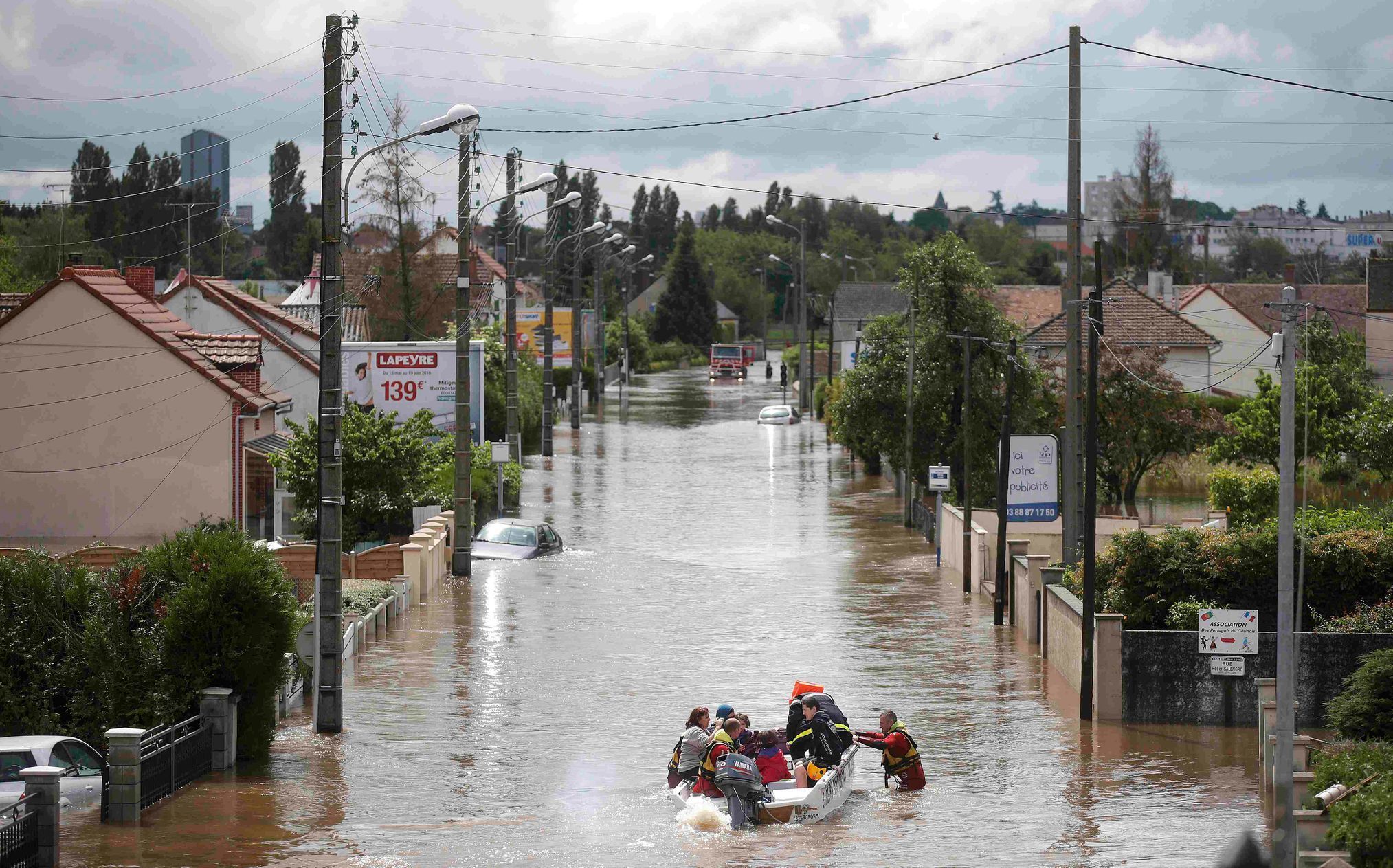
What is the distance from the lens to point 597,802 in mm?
17547

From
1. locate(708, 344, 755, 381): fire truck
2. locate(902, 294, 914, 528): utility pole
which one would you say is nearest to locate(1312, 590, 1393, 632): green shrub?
locate(902, 294, 914, 528): utility pole

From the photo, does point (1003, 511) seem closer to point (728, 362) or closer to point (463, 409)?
point (463, 409)

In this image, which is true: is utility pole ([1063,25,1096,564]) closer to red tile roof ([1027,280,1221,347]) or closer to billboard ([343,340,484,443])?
billboard ([343,340,484,443])

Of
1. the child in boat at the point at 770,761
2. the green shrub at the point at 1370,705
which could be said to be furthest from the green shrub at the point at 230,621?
the green shrub at the point at 1370,705

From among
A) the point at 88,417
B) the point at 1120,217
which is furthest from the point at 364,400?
the point at 1120,217

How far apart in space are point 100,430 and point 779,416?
5206cm

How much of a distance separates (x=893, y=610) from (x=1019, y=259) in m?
162

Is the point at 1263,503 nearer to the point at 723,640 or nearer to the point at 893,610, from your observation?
the point at 893,610

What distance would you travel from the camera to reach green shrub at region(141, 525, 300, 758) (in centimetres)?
1820

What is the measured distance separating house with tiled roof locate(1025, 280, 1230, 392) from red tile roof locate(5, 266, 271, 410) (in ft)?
107

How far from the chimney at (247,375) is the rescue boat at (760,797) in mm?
23105

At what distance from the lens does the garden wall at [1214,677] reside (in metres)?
22.2

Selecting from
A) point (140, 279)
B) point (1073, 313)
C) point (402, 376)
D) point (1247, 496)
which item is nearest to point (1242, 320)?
point (1247, 496)

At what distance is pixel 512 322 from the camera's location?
51562mm
